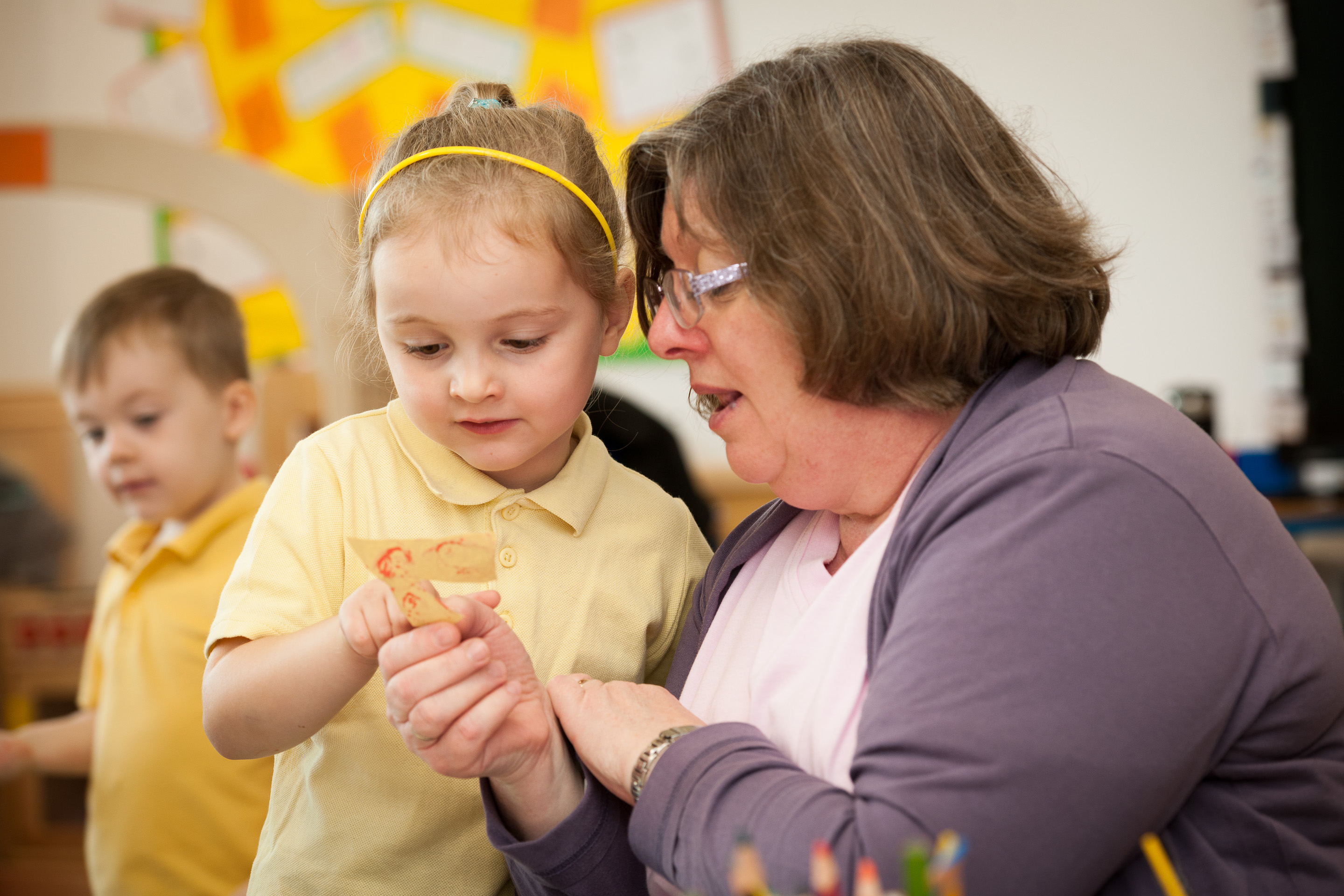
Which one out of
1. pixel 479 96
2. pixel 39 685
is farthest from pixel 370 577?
pixel 39 685

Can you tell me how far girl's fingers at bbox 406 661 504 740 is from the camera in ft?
3.16

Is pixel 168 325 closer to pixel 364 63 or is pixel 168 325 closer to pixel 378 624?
pixel 378 624

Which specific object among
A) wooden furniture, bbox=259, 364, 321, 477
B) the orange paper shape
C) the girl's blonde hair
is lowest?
wooden furniture, bbox=259, 364, 321, 477

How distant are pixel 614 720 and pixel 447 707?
0.62 feet

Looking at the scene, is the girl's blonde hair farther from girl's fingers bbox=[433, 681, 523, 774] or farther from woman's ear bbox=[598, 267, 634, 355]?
girl's fingers bbox=[433, 681, 523, 774]

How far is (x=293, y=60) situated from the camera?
4051 millimetres

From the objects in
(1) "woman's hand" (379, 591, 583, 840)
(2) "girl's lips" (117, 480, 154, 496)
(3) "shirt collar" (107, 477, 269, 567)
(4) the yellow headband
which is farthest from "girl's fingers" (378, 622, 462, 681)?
(2) "girl's lips" (117, 480, 154, 496)

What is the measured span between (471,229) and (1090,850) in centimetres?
83

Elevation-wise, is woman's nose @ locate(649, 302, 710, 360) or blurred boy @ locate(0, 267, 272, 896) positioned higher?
woman's nose @ locate(649, 302, 710, 360)

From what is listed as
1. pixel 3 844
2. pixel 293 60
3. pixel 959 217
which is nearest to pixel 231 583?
pixel 959 217

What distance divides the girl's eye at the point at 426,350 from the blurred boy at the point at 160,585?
0.94 metres

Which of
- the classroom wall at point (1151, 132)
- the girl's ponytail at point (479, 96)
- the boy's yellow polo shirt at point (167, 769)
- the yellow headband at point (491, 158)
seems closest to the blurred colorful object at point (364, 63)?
the classroom wall at point (1151, 132)

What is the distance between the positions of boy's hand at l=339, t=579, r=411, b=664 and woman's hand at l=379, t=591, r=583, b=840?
0.02 meters

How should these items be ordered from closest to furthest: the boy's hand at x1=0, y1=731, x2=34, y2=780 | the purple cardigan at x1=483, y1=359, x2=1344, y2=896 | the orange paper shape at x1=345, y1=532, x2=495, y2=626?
the purple cardigan at x1=483, y1=359, x2=1344, y2=896 < the orange paper shape at x1=345, y1=532, x2=495, y2=626 < the boy's hand at x1=0, y1=731, x2=34, y2=780
